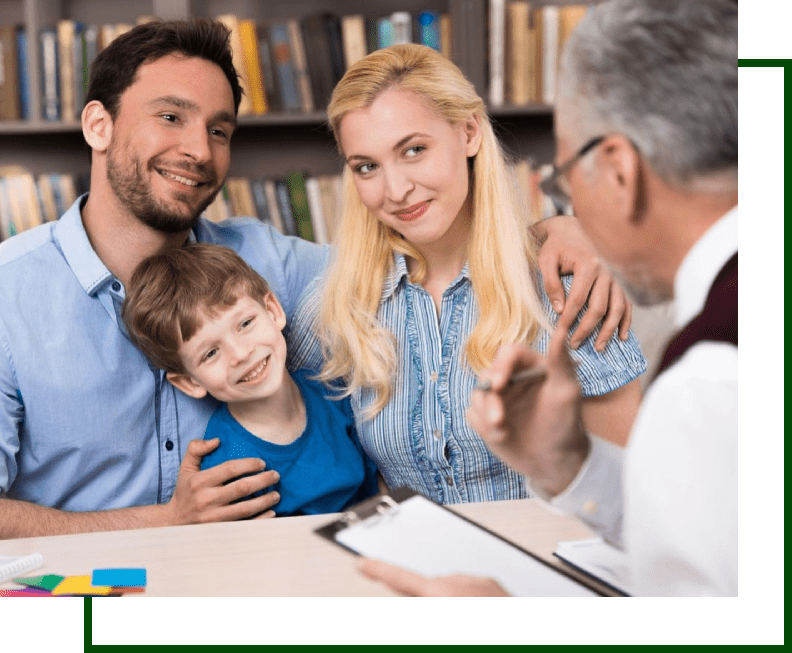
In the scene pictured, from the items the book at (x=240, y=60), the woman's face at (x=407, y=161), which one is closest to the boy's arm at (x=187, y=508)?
the woman's face at (x=407, y=161)

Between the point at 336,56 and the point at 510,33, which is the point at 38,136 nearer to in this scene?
the point at 336,56

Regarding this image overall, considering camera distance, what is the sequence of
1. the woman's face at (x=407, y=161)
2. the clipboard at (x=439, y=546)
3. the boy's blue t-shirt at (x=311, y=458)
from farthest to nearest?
the boy's blue t-shirt at (x=311, y=458), the woman's face at (x=407, y=161), the clipboard at (x=439, y=546)

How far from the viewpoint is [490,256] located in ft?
3.98

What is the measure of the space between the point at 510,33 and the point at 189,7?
858 mm

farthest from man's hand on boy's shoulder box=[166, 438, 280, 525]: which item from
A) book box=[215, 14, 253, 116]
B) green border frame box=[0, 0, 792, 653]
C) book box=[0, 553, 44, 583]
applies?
book box=[215, 14, 253, 116]

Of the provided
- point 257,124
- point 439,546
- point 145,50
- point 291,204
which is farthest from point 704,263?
point 257,124

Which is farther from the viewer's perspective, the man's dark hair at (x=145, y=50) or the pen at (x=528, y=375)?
the man's dark hair at (x=145, y=50)

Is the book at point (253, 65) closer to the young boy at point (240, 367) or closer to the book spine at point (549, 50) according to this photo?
the book spine at point (549, 50)

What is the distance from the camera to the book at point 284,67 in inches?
82.7

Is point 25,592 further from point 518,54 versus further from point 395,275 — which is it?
point 518,54

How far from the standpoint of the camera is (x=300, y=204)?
2193 mm

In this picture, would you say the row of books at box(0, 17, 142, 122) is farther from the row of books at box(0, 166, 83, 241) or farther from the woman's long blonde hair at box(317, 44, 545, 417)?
the woman's long blonde hair at box(317, 44, 545, 417)

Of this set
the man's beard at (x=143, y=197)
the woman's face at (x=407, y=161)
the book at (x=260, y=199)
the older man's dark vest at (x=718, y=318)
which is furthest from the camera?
the book at (x=260, y=199)

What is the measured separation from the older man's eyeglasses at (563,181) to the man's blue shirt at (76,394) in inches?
33.0
